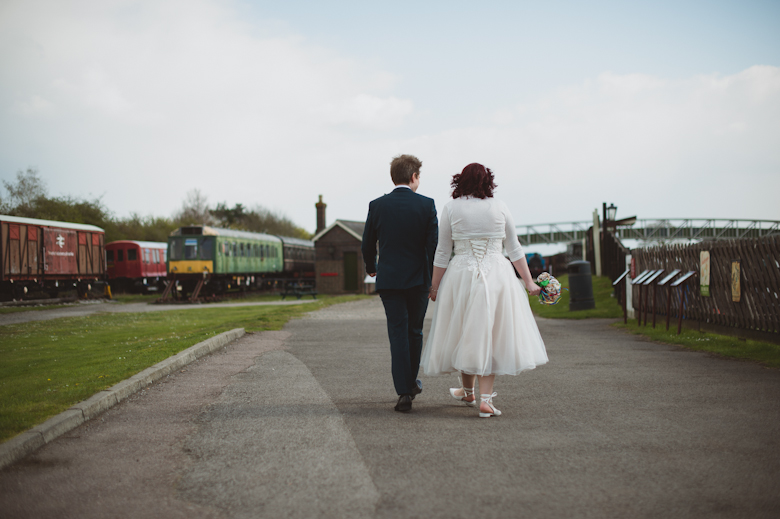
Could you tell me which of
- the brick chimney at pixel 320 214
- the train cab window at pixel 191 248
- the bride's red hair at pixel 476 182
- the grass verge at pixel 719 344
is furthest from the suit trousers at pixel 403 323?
the brick chimney at pixel 320 214

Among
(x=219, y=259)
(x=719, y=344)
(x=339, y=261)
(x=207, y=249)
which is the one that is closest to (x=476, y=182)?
(x=719, y=344)

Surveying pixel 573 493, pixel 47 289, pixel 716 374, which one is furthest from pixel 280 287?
pixel 573 493

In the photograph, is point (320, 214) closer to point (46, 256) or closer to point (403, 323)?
point (46, 256)

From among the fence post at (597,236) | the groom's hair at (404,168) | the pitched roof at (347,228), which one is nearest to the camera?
the groom's hair at (404,168)

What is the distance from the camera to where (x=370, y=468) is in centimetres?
366

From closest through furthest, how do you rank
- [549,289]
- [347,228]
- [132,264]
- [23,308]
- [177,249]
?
[549,289] < [23,308] < [177,249] < [132,264] < [347,228]

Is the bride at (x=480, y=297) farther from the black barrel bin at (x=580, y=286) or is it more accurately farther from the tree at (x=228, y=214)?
the tree at (x=228, y=214)

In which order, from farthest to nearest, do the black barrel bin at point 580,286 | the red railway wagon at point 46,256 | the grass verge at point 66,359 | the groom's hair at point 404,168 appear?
the red railway wagon at point 46,256, the black barrel bin at point 580,286, the groom's hair at point 404,168, the grass verge at point 66,359

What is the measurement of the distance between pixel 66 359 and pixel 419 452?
6518mm

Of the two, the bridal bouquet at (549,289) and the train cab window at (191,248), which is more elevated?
the train cab window at (191,248)

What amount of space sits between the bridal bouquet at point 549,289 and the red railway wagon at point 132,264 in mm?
38061

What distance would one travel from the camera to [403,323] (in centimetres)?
526

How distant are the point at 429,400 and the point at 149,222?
179 feet

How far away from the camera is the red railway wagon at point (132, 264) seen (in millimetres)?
40219
